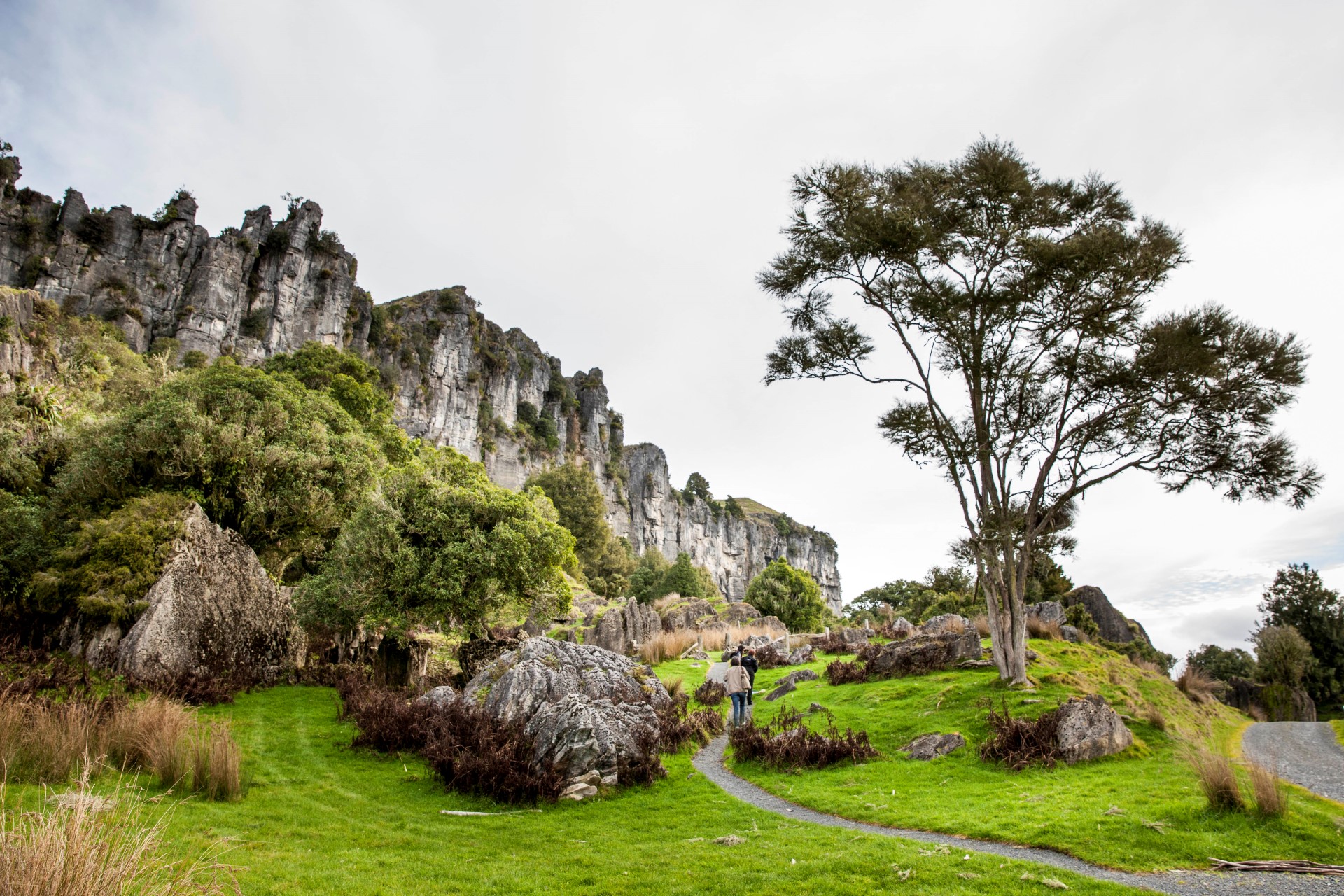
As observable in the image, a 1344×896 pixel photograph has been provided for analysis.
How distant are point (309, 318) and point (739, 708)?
6499cm

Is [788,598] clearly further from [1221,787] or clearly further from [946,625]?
[1221,787]

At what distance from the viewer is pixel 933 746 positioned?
12.1m

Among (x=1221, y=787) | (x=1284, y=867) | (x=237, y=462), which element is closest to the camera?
(x=1284, y=867)

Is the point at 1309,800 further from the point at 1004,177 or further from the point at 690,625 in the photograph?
the point at 690,625

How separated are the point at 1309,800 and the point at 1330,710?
3468 cm

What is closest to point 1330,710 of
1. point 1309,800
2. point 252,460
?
point 1309,800

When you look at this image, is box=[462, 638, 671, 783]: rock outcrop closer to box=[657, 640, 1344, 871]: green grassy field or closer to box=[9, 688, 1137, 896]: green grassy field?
box=[9, 688, 1137, 896]: green grassy field

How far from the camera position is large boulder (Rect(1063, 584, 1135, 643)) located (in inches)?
1243

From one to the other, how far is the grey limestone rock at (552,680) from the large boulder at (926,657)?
6791 mm

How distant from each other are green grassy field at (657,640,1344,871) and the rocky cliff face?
186 ft

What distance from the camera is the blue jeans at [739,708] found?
1477 cm

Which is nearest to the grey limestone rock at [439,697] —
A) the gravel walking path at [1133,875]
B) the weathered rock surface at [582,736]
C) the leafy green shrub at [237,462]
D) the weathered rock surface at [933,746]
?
the weathered rock surface at [582,736]

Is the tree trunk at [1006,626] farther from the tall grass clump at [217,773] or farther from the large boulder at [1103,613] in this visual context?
the large boulder at [1103,613]

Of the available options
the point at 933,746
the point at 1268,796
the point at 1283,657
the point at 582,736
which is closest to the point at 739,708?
the point at 933,746
